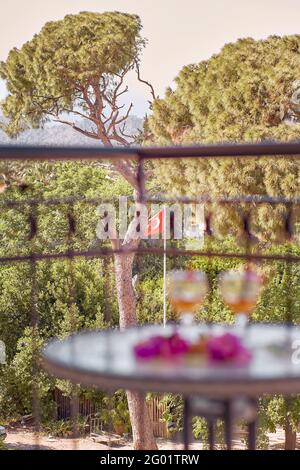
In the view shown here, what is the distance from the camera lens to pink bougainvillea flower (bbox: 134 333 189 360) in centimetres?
108

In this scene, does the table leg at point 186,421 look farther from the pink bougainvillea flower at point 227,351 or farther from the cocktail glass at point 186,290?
the cocktail glass at point 186,290

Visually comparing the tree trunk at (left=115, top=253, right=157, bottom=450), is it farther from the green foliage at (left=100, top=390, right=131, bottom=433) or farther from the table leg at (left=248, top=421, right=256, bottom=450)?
the table leg at (left=248, top=421, right=256, bottom=450)

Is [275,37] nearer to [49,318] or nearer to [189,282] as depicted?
[49,318]

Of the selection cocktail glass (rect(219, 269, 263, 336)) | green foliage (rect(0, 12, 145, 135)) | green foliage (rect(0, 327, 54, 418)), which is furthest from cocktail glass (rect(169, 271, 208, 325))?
green foliage (rect(0, 327, 54, 418))

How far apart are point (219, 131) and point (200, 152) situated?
1225cm

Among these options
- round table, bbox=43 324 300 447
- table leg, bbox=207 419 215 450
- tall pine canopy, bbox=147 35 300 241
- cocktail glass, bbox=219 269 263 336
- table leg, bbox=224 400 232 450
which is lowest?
table leg, bbox=207 419 215 450

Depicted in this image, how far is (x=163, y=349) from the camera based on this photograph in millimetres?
1086

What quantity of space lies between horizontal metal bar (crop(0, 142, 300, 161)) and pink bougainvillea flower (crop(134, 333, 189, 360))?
0.52 metres

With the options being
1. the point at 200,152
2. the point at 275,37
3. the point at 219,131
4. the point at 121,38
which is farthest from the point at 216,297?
the point at 200,152

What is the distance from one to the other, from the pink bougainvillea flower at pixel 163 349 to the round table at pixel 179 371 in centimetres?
1

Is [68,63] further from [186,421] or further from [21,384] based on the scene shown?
[186,421]

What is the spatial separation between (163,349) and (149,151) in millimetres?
655

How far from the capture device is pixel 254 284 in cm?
126

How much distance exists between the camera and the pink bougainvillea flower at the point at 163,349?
1.08m
